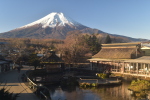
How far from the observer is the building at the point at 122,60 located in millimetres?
23920

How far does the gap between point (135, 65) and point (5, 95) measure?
20830mm

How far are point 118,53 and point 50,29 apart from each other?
121465mm

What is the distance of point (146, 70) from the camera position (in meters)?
22.3

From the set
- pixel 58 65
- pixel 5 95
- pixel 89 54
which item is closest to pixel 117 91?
pixel 5 95

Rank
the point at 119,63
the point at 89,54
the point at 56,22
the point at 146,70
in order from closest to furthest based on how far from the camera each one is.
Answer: the point at 146,70 → the point at 119,63 → the point at 89,54 → the point at 56,22

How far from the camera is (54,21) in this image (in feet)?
541

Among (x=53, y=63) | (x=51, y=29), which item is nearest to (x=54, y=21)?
(x=51, y=29)

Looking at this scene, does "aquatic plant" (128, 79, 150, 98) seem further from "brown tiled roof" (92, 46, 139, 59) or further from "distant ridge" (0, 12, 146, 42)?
"distant ridge" (0, 12, 146, 42)

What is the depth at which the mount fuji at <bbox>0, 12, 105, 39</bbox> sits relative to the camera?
125m

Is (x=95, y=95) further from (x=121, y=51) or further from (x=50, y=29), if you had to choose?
(x=50, y=29)

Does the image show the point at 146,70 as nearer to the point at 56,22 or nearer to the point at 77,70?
the point at 77,70

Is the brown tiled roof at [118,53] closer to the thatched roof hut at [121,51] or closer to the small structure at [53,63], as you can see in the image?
the thatched roof hut at [121,51]

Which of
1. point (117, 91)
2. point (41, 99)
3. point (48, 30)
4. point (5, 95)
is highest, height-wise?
point (48, 30)

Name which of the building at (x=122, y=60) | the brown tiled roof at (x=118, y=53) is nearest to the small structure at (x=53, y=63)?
the building at (x=122, y=60)
